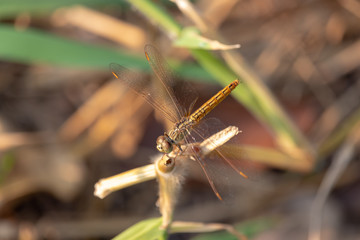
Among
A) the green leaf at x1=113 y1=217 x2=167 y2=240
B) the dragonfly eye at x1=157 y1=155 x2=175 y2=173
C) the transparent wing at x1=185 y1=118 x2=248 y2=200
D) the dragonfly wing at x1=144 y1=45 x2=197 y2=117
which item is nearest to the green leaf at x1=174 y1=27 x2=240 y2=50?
the dragonfly wing at x1=144 y1=45 x2=197 y2=117

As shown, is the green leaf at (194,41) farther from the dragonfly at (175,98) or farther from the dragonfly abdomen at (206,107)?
the dragonfly abdomen at (206,107)

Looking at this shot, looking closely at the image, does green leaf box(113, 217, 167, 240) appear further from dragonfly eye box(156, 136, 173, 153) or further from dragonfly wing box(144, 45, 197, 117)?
dragonfly wing box(144, 45, 197, 117)

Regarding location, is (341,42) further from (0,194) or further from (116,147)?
(0,194)

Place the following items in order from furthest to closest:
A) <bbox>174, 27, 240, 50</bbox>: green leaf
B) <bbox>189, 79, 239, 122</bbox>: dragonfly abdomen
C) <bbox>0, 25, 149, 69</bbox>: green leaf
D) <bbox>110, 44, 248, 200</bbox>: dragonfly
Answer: <bbox>0, 25, 149, 69</bbox>: green leaf
<bbox>189, 79, 239, 122</bbox>: dragonfly abdomen
<bbox>110, 44, 248, 200</bbox>: dragonfly
<bbox>174, 27, 240, 50</bbox>: green leaf

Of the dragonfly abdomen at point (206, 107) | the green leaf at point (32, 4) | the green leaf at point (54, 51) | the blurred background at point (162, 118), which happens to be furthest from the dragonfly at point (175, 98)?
the green leaf at point (32, 4)

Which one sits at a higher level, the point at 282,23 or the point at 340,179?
the point at 282,23

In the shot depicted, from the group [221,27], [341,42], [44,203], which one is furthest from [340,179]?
[44,203]

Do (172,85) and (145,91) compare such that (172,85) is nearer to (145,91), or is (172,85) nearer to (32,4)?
(145,91)
